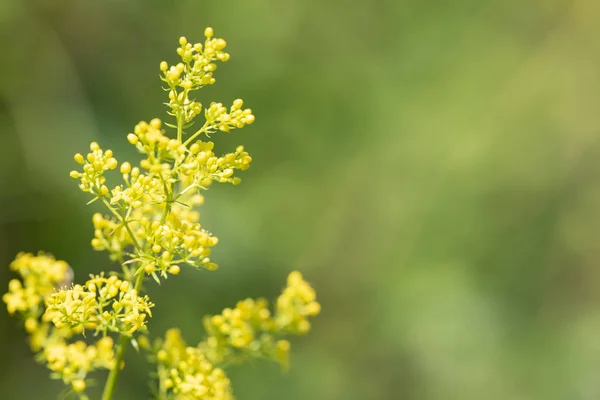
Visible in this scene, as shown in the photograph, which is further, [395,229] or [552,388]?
[395,229]

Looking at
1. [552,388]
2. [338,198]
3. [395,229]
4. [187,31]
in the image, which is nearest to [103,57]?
[187,31]

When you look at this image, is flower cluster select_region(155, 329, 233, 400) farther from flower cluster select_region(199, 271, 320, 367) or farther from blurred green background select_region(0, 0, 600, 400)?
blurred green background select_region(0, 0, 600, 400)

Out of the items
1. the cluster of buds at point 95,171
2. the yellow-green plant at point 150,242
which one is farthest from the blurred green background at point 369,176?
the cluster of buds at point 95,171

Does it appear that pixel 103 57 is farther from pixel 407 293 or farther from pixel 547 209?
pixel 547 209

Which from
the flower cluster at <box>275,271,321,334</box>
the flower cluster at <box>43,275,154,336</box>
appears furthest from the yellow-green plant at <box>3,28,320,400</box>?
the flower cluster at <box>275,271,321,334</box>

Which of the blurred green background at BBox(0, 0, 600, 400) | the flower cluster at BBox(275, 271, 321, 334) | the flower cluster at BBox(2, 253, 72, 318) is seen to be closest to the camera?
the flower cluster at BBox(2, 253, 72, 318)

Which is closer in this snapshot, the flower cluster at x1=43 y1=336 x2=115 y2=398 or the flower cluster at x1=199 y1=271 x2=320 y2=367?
the flower cluster at x1=43 y1=336 x2=115 y2=398
